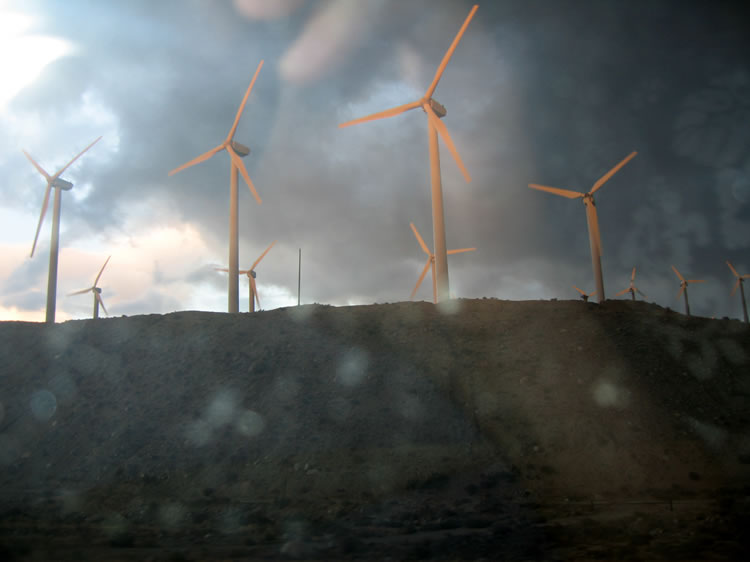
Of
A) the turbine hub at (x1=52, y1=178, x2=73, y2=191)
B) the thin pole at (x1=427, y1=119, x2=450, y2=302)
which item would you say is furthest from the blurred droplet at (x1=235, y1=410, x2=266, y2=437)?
the turbine hub at (x1=52, y1=178, x2=73, y2=191)

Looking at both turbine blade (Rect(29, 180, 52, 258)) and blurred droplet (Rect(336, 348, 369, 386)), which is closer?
blurred droplet (Rect(336, 348, 369, 386))

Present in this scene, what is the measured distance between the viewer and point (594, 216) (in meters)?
51.6

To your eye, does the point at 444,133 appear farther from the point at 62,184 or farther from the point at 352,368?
the point at 62,184

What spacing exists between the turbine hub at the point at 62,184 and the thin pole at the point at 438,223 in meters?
39.5

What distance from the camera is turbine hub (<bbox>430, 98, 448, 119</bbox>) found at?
41312mm

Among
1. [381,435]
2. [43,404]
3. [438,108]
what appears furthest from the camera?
[438,108]

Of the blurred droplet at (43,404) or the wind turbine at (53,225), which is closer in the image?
the blurred droplet at (43,404)

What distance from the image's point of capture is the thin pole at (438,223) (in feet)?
117

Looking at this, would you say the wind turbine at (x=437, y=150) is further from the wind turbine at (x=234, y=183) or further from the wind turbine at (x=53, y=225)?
the wind turbine at (x=53, y=225)

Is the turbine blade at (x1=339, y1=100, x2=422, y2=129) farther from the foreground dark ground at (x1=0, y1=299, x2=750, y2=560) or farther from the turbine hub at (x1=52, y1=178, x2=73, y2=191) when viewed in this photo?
the turbine hub at (x1=52, y1=178, x2=73, y2=191)

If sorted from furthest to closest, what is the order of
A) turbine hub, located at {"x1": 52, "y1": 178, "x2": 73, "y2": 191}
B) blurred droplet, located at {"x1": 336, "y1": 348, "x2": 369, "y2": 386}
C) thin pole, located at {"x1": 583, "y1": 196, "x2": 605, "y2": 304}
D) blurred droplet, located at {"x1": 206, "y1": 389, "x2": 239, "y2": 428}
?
turbine hub, located at {"x1": 52, "y1": 178, "x2": 73, "y2": 191}, thin pole, located at {"x1": 583, "y1": 196, "x2": 605, "y2": 304}, blurred droplet, located at {"x1": 336, "y1": 348, "x2": 369, "y2": 386}, blurred droplet, located at {"x1": 206, "y1": 389, "x2": 239, "y2": 428}

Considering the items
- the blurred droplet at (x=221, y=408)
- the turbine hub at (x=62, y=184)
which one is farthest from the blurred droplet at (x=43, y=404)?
the turbine hub at (x=62, y=184)

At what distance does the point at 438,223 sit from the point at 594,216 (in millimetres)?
21846

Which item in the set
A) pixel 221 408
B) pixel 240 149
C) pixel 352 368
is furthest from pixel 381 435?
pixel 240 149
